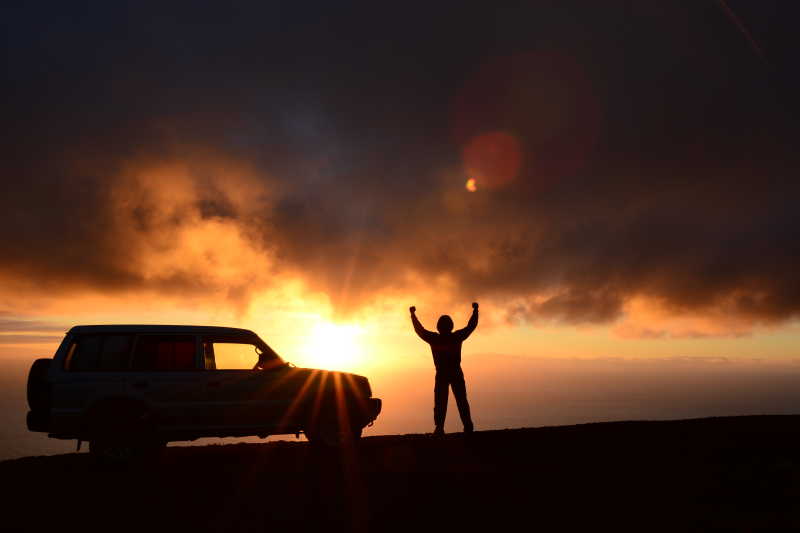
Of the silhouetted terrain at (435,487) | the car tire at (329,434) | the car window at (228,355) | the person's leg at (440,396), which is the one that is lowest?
the silhouetted terrain at (435,487)

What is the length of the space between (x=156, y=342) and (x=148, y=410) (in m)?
1.15

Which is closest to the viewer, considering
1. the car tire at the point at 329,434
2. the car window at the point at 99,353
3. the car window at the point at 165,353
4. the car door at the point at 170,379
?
the car window at the point at 99,353

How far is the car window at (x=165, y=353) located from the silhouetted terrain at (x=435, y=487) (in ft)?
5.57

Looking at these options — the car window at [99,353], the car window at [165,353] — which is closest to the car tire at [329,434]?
the car window at [165,353]

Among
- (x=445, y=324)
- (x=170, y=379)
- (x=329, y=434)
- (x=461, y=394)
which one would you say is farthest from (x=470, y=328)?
(x=170, y=379)

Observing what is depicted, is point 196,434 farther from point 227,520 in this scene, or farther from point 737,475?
point 737,475

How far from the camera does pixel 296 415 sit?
11.1 meters

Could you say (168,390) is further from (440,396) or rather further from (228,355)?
(440,396)

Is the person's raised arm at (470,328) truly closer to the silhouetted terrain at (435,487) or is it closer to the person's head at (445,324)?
the person's head at (445,324)

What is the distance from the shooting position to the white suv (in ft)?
32.9

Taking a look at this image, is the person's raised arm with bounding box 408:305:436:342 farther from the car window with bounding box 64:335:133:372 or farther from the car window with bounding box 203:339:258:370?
the car window with bounding box 64:335:133:372

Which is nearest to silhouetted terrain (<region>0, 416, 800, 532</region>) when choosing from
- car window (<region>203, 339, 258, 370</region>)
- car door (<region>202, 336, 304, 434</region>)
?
car door (<region>202, 336, 304, 434</region>)

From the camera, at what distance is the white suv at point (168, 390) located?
1002cm

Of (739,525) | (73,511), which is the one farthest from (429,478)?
(73,511)
